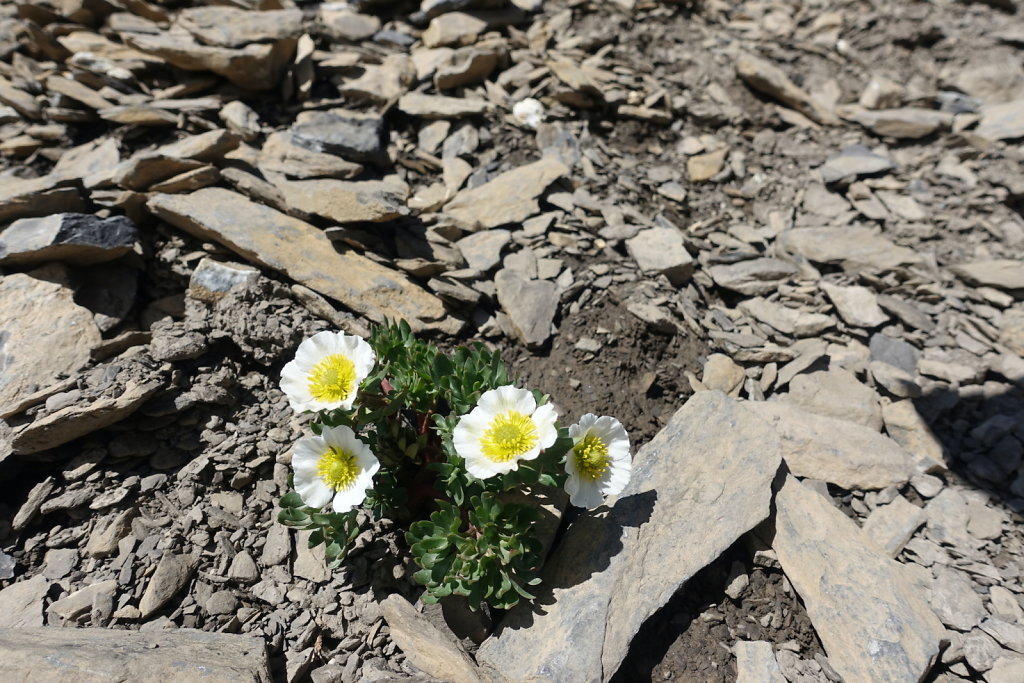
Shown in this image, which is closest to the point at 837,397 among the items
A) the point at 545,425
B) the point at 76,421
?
the point at 545,425

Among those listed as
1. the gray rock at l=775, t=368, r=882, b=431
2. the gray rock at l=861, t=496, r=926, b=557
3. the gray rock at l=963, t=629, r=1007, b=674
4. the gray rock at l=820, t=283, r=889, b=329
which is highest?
the gray rock at l=820, t=283, r=889, b=329

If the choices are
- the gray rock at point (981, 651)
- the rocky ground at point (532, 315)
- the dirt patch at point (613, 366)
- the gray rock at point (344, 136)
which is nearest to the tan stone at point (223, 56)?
the rocky ground at point (532, 315)

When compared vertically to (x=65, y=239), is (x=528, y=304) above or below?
below

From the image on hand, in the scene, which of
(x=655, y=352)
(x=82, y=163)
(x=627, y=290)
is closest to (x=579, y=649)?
(x=655, y=352)

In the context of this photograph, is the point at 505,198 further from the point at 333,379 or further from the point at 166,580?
the point at 166,580

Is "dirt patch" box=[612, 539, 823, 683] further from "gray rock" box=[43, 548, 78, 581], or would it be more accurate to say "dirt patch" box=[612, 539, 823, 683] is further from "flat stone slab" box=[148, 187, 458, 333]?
"gray rock" box=[43, 548, 78, 581]

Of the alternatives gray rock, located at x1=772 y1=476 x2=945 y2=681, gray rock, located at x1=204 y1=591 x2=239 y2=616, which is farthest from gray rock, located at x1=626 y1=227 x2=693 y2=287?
gray rock, located at x1=204 y1=591 x2=239 y2=616
